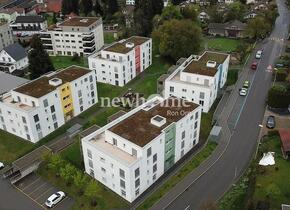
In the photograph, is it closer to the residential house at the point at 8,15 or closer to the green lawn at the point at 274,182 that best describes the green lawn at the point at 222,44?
the green lawn at the point at 274,182

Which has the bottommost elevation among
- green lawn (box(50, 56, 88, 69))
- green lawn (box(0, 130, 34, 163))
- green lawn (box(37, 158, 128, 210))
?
green lawn (box(37, 158, 128, 210))

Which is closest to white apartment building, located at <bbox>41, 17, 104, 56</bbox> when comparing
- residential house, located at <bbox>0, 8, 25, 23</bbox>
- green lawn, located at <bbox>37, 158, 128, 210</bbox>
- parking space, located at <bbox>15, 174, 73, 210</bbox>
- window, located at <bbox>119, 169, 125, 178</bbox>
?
residential house, located at <bbox>0, 8, 25, 23</bbox>

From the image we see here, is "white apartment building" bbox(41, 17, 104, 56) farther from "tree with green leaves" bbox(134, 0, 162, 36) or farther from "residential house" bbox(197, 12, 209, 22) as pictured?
"residential house" bbox(197, 12, 209, 22)

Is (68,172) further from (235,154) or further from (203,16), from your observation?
(203,16)

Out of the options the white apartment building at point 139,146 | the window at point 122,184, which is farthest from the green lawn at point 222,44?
the window at point 122,184

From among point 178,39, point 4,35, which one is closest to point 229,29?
point 178,39

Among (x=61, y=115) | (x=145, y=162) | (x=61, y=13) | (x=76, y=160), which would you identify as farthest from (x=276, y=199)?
(x=61, y=13)
